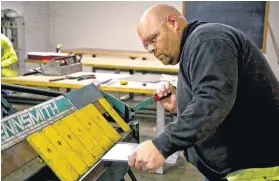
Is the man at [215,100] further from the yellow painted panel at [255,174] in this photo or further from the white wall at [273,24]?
the white wall at [273,24]

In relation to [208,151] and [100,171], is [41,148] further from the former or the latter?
[208,151]

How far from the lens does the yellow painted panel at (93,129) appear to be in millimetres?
1837

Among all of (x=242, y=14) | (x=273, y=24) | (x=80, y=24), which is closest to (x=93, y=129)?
(x=242, y=14)

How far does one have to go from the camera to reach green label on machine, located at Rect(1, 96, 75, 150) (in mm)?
1419

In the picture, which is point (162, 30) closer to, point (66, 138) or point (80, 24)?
point (66, 138)

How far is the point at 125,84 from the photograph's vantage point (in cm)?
335

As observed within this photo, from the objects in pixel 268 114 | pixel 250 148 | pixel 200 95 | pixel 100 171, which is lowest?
pixel 100 171

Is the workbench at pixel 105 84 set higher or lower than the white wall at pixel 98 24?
lower

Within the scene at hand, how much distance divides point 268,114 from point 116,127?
3.85ft

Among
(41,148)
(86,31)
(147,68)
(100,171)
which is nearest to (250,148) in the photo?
(100,171)

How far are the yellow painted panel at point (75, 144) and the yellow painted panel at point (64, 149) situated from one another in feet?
0.08

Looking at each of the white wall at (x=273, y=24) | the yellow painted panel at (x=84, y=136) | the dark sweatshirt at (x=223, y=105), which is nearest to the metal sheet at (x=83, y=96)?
the yellow painted panel at (x=84, y=136)

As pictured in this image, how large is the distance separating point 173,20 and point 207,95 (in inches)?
13.4

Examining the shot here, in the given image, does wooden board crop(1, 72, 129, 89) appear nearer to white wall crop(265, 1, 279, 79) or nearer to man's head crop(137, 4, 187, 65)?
man's head crop(137, 4, 187, 65)
